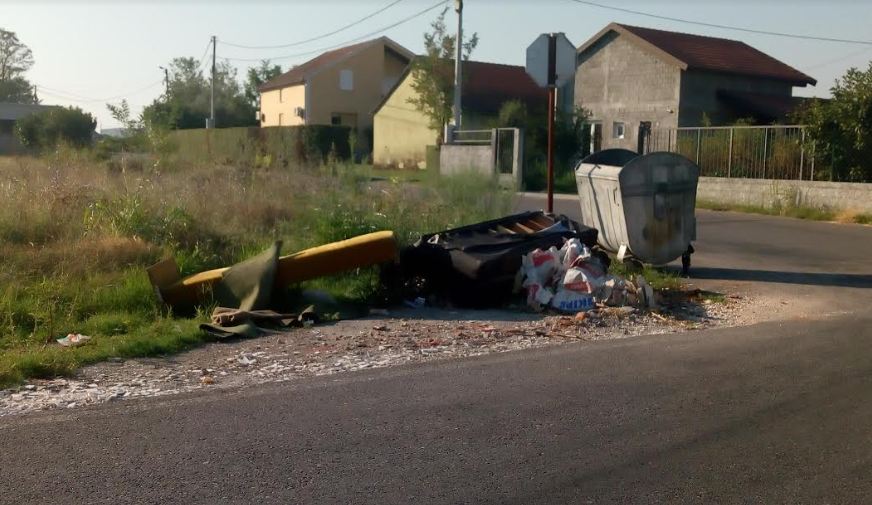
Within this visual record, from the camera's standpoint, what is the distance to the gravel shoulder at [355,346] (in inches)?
255

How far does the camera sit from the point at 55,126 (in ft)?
140

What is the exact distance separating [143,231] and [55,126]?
3556 cm

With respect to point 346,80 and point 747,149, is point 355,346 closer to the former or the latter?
point 747,149

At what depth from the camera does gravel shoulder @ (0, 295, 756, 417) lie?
6484mm

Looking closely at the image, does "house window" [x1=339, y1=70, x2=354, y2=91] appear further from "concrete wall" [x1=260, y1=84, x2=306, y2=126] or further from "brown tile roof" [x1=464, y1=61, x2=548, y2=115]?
"brown tile roof" [x1=464, y1=61, x2=548, y2=115]

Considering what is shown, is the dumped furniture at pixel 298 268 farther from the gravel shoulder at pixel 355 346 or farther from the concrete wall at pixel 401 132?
the concrete wall at pixel 401 132

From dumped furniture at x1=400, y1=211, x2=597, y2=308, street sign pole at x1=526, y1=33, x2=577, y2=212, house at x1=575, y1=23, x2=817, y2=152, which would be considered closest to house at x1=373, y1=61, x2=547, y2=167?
house at x1=575, y1=23, x2=817, y2=152

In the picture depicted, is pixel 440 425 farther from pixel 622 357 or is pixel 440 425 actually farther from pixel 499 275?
pixel 499 275

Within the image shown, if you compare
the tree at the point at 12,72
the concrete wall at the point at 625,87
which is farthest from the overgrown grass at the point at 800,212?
the tree at the point at 12,72

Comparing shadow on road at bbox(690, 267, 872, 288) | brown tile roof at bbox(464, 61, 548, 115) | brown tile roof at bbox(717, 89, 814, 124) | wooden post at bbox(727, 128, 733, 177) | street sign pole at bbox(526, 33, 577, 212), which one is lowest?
shadow on road at bbox(690, 267, 872, 288)

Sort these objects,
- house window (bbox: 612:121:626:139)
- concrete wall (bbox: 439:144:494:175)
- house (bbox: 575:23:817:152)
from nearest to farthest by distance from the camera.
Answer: concrete wall (bbox: 439:144:494:175), house (bbox: 575:23:817:152), house window (bbox: 612:121:626:139)

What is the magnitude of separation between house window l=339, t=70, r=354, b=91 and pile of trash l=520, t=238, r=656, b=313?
151ft

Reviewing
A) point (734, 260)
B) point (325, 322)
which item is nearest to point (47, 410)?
point (325, 322)

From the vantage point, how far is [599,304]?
31.3 feet
